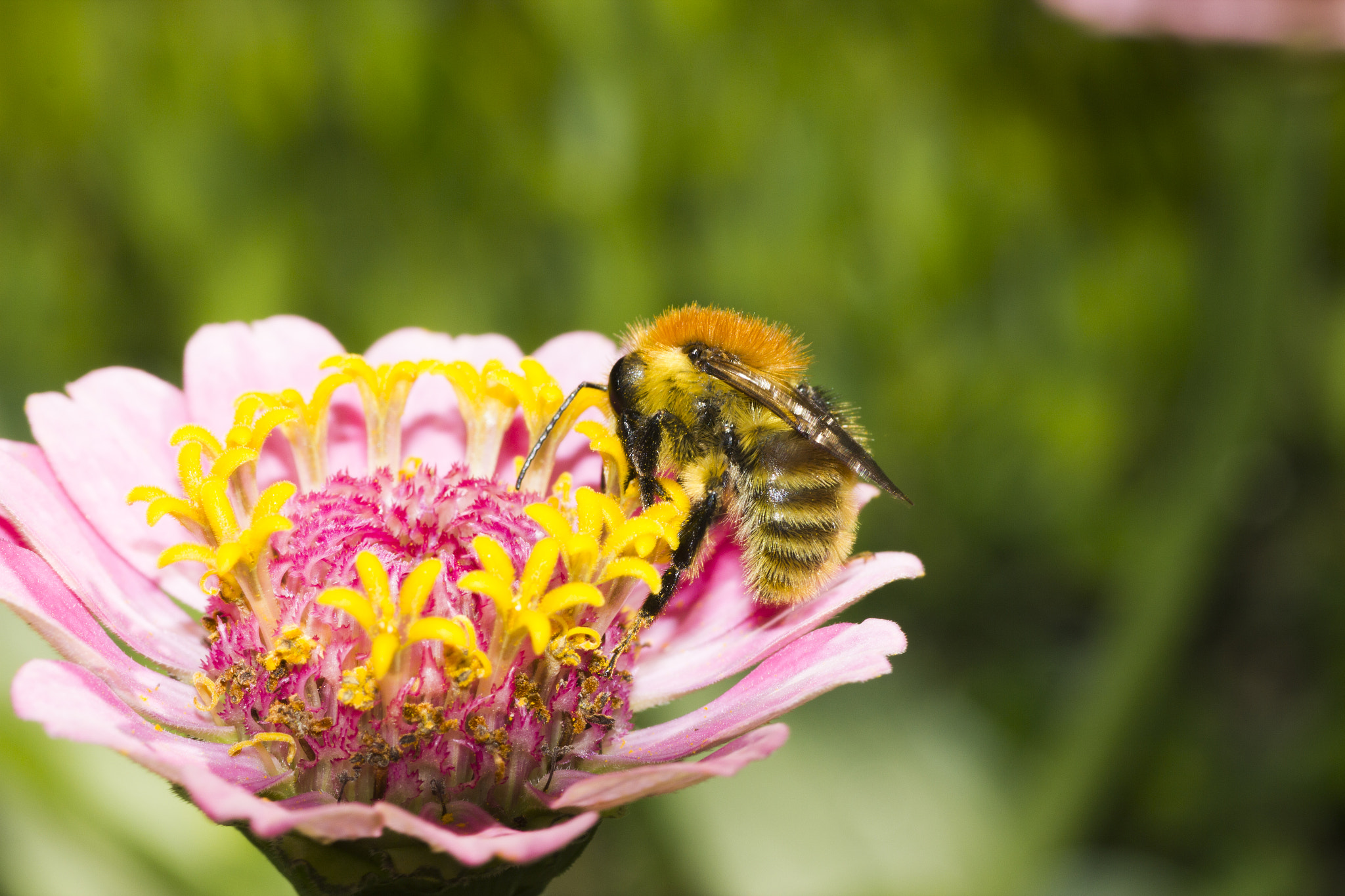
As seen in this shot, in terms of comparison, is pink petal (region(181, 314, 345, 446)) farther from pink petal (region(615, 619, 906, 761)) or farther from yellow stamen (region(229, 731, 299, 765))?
pink petal (region(615, 619, 906, 761))

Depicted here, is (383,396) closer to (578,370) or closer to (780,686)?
(578,370)

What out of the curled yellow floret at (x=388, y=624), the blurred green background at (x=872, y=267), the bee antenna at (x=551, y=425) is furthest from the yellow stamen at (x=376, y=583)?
the blurred green background at (x=872, y=267)

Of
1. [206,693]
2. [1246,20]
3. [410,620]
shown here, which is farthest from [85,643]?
[1246,20]

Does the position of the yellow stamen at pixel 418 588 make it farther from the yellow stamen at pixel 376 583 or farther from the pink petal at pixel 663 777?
the pink petal at pixel 663 777

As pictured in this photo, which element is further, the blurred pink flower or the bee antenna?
the blurred pink flower

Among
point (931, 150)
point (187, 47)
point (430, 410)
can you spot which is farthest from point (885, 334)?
point (187, 47)

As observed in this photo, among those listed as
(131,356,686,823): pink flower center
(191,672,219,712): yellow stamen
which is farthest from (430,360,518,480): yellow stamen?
(191,672,219,712): yellow stamen

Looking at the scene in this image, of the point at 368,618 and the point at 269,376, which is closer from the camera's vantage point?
the point at 368,618
